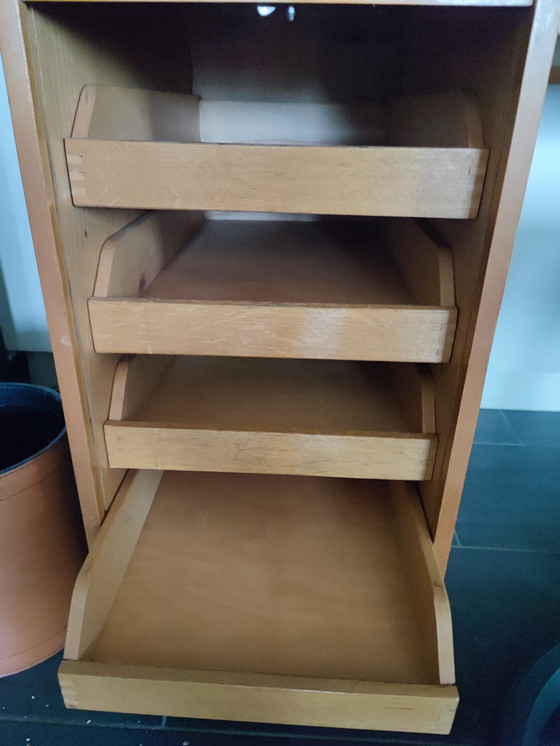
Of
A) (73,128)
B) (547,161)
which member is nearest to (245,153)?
(73,128)

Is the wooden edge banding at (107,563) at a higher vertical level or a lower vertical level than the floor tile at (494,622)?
higher

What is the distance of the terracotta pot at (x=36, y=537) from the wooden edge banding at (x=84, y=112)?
0.38 m

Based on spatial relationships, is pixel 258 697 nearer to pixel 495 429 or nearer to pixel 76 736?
pixel 76 736

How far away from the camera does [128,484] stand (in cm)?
76

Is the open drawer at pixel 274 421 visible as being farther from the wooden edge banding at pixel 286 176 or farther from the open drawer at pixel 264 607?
the wooden edge banding at pixel 286 176

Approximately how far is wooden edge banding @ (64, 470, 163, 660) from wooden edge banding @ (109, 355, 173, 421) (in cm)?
12

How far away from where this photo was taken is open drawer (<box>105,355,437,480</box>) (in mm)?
653

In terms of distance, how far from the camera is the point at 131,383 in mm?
715

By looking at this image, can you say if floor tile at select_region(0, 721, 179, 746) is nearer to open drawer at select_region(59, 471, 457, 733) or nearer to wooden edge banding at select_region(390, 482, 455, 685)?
open drawer at select_region(59, 471, 457, 733)

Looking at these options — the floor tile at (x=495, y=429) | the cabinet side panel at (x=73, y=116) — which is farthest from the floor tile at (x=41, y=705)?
the floor tile at (x=495, y=429)

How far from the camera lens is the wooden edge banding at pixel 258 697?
1.78ft

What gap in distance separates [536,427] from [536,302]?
309mm

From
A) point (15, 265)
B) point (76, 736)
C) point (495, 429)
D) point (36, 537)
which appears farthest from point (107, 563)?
point (495, 429)

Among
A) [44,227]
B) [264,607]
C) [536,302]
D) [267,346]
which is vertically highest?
[44,227]
